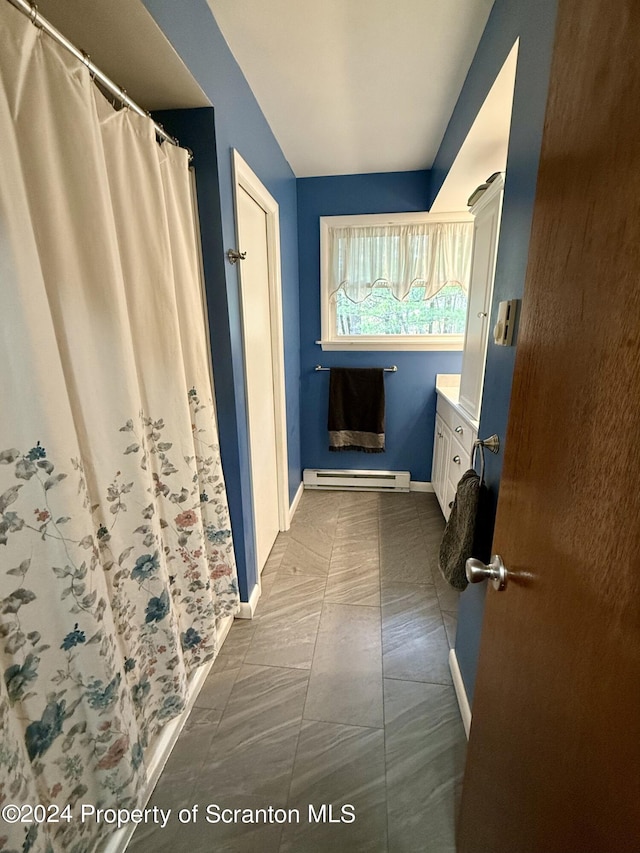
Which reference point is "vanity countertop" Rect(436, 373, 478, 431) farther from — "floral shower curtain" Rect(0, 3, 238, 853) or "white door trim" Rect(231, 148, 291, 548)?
"floral shower curtain" Rect(0, 3, 238, 853)

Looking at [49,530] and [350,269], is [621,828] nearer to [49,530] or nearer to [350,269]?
[49,530]

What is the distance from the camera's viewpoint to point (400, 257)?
272 centimetres

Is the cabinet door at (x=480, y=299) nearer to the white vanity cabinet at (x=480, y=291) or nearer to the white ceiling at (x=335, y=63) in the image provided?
the white vanity cabinet at (x=480, y=291)

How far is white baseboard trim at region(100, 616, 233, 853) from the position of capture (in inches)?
39.7

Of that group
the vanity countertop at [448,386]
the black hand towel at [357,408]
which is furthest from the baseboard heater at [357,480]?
the vanity countertop at [448,386]

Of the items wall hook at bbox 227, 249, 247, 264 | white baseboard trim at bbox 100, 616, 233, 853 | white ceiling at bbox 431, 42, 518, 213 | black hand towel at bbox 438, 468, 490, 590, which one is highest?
white ceiling at bbox 431, 42, 518, 213

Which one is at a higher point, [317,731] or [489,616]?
[489,616]

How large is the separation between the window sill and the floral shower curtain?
1.79 meters

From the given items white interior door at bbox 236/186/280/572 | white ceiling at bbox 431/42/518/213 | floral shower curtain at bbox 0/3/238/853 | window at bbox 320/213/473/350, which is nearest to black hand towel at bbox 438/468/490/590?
floral shower curtain at bbox 0/3/238/853

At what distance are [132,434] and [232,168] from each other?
1141mm

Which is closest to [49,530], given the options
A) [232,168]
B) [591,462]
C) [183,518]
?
[183,518]

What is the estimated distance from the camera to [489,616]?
82 cm

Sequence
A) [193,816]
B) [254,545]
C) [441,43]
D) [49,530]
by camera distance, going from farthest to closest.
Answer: [254,545], [441,43], [193,816], [49,530]

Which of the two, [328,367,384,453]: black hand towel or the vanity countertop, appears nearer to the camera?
the vanity countertop
